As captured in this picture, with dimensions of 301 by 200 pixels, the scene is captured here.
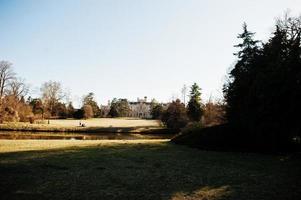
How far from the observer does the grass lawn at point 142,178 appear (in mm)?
11055

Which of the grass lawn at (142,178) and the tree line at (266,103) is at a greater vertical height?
the tree line at (266,103)

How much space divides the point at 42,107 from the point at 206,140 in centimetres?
7977

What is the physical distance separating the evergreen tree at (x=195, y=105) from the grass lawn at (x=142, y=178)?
199 ft

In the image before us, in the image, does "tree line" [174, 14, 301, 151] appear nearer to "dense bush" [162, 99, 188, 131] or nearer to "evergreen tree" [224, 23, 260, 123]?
"evergreen tree" [224, 23, 260, 123]

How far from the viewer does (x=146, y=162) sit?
17.6 meters

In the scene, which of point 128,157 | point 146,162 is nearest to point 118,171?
point 146,162

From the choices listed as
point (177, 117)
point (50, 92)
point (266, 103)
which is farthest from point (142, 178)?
point (50, 92)

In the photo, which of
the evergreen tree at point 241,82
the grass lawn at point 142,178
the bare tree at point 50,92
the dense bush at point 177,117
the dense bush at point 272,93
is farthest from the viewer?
the bare tree at point 50,92

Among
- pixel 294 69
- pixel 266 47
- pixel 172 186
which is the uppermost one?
pixel 266 47

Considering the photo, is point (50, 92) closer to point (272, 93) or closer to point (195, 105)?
point (195, 105)

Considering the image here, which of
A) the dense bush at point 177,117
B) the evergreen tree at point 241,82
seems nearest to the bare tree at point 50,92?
the dense bush at point 177,117

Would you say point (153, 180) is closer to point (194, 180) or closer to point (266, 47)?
point (194, 180)

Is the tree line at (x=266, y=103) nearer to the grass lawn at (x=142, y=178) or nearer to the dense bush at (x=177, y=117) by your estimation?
the grass lawn at (x=142, y=178)

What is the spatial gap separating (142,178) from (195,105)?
68.2 meters
